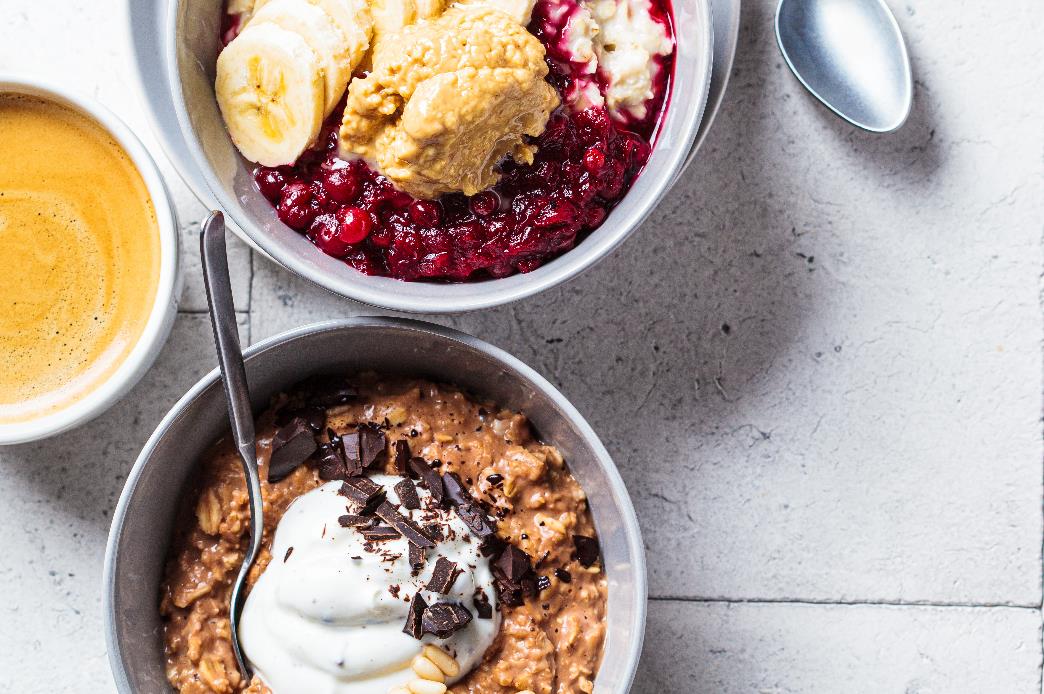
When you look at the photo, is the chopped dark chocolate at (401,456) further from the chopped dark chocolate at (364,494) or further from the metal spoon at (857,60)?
the metal spoon at (857,60)

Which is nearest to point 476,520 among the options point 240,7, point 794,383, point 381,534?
point 381,534

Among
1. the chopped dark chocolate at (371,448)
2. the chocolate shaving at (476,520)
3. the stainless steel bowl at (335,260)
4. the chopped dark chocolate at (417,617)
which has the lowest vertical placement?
the chopped dark chocolate at (417,617)

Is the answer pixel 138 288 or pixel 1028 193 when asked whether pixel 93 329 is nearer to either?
pixel 138 288

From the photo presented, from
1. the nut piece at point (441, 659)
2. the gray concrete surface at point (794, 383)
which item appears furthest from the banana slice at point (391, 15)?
the nut piece at point (441, 659)

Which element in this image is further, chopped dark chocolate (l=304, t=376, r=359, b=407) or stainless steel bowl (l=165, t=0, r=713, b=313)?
chopped dark chocolate (l=304, t=376, r=359, b=407)

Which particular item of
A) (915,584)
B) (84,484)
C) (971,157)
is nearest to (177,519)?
(84,484)

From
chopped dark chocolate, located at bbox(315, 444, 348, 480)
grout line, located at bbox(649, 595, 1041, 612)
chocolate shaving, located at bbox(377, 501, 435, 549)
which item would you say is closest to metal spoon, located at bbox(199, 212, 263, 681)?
chopped dark chocolate, located at bbox(315, 444, 348, 480)

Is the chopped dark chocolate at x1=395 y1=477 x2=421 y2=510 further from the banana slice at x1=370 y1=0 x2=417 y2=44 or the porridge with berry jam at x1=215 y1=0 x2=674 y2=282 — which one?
the banana slice at x1=370 y1=0 x2=417 y2=44
